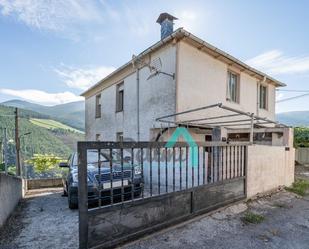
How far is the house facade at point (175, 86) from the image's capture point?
7875mm

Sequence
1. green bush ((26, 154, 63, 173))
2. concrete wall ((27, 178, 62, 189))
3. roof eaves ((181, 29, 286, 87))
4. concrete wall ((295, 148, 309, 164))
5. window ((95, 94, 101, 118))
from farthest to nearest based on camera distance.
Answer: concrete wall ((295, 148, 309, 164))
window ((95, 94, 101, 118))
green bush ((26, 154, 63, 173))
concrete wall ((27, 178, 62, 189))
roof eaves ((181, 29, 286, 87))

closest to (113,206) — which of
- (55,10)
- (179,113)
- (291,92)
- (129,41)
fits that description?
(179,113)

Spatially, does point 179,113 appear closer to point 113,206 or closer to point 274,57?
point 113,206

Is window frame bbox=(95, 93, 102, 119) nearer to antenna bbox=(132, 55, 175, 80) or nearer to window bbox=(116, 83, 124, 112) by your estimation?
window bbox=(116, 83, 124, 112)

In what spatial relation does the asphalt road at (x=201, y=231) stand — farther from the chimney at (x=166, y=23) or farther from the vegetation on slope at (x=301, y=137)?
the vegetation on slope at (x=301, y=137)

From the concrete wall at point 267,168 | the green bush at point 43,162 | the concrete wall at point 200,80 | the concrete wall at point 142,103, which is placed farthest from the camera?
the green bush at point 43,162

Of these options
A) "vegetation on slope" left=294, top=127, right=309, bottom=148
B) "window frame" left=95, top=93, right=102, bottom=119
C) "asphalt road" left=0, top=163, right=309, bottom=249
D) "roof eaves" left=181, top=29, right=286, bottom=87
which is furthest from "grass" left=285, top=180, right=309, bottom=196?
"window frame" left=95, top=93, right=102, bottom=119

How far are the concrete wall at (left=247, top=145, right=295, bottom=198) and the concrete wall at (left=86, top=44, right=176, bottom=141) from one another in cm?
310

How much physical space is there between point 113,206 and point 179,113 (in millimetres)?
4764

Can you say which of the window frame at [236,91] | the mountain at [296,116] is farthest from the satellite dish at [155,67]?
the mountain at [296,116]

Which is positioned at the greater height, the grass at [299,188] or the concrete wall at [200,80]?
the concrete wall at [200,80]

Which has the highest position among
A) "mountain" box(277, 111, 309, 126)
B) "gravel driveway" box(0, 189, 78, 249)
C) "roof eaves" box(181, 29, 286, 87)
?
"roof eaves" box(181, 29, 286, 87)

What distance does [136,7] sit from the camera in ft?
25.3

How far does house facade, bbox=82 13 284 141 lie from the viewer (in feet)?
25.8
